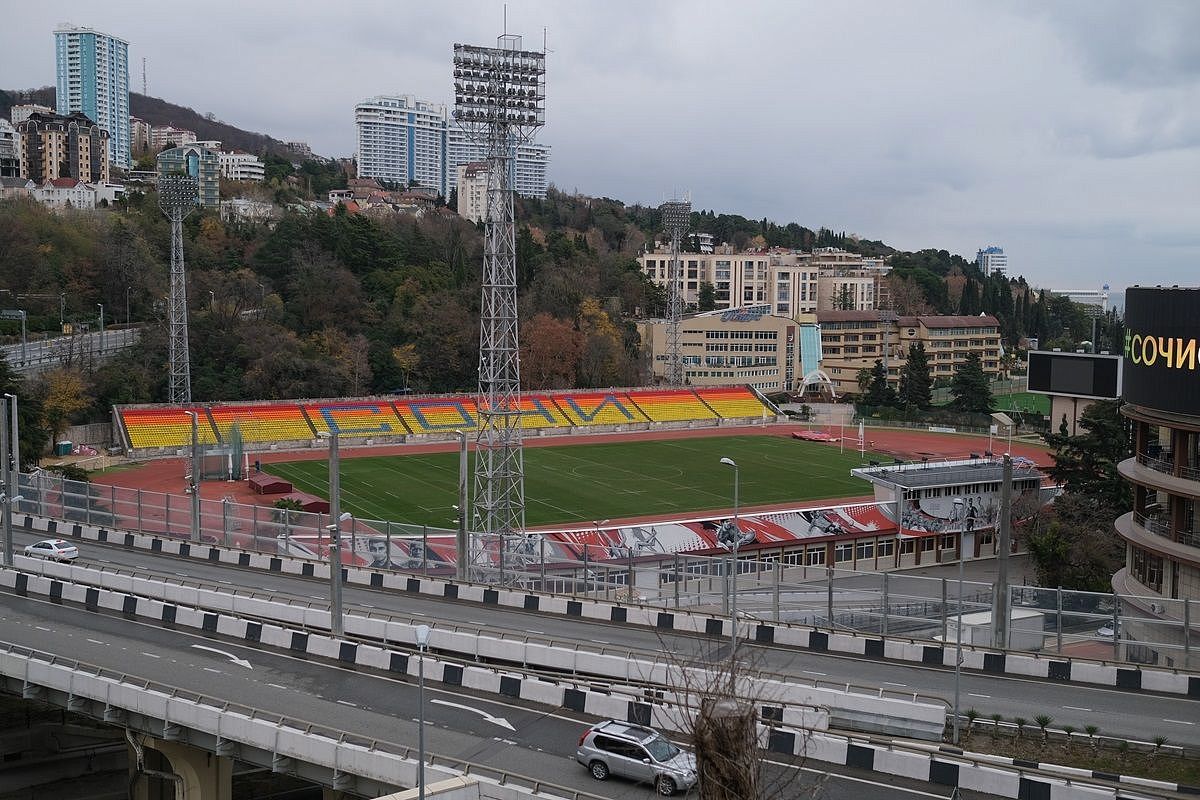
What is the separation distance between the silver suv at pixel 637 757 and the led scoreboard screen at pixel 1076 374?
54.0 metres

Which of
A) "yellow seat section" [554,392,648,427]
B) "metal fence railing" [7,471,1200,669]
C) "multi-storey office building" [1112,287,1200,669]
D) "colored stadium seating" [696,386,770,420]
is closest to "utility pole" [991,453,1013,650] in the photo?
"metal fence railing" [7,471,1200,669]

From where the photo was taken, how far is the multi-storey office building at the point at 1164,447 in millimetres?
28547

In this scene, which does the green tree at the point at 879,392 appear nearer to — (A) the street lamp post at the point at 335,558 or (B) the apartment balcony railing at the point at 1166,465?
(B) the apartment balcony railing at the point at 1166,465

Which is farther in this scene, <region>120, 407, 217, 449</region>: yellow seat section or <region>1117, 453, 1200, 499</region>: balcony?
<region>120, 407, 217, 449</region>: yellow seat section

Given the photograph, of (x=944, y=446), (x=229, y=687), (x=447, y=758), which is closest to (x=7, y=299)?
(x=944, y=446)

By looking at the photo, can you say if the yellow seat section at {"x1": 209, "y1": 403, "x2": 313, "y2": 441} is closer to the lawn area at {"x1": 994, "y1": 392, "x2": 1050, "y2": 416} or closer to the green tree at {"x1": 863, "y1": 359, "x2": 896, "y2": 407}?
the green tree at {"x1": 863, "y1": 359, "x2": 896, "y2": 407}

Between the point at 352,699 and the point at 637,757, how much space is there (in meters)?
6.80

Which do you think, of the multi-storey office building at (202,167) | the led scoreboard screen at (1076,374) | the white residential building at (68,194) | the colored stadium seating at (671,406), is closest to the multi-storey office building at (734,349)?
the colored stadium seating at (671,406)

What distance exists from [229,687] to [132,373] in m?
61.2

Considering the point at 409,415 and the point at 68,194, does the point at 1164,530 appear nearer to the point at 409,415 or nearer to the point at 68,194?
the point at 409,415

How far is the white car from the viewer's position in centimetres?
3352

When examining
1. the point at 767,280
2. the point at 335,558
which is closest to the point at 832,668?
the point at 335,558

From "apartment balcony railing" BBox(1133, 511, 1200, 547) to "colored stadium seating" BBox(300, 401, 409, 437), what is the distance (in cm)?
5254

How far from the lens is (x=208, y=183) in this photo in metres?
132
